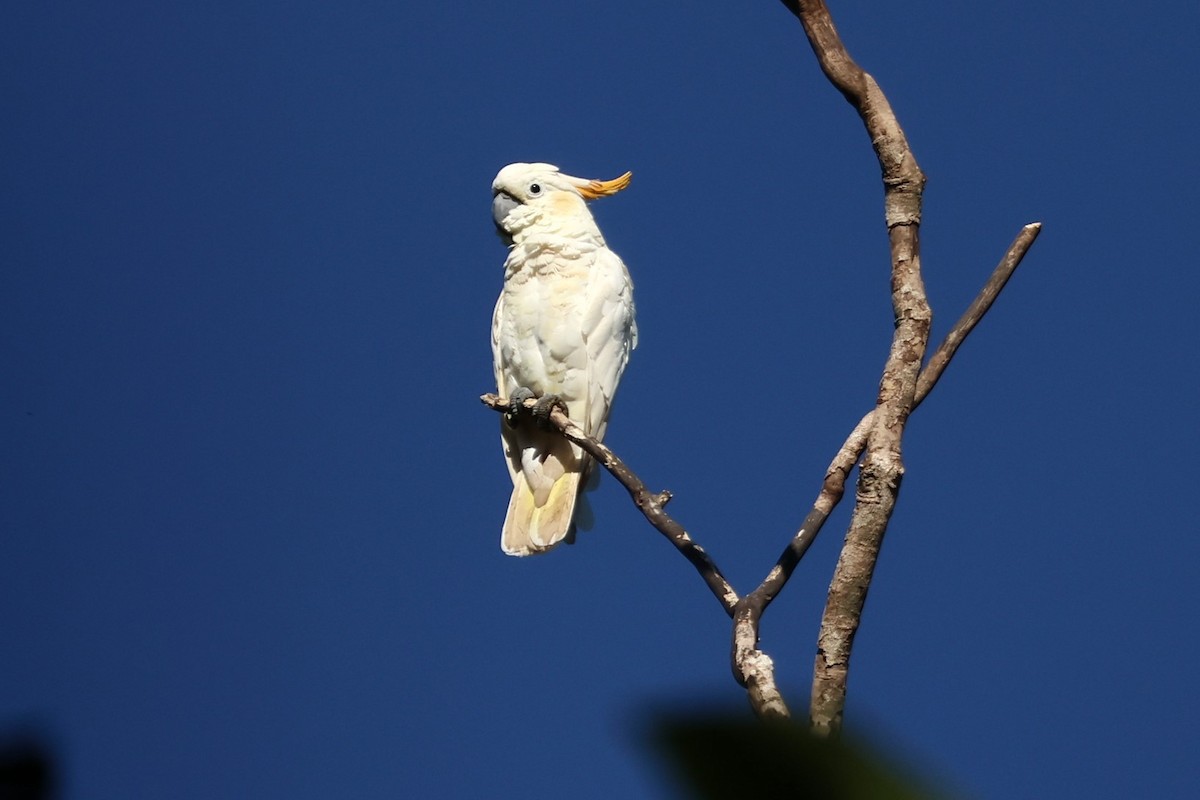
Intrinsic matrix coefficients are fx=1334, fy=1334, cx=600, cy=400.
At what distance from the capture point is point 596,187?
4.29 metres

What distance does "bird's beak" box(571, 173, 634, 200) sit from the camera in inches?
168

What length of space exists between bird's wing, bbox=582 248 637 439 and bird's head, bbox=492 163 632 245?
15 centimetres

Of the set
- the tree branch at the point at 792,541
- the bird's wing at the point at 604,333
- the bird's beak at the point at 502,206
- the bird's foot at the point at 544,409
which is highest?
the bird's beak at the point at 502,206

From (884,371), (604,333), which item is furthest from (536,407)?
(884,371)

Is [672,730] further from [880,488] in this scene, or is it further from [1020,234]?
[1020,234]

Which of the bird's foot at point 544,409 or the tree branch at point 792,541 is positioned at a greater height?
the bird's foot at point 544,409

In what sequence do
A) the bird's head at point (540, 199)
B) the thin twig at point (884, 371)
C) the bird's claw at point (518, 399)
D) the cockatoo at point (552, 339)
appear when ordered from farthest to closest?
the bird's head at point (540, 199) < the cockatoo at point (552, 339) < the bird's claw at point (518, 399) < the thin twig at point (884, 371)

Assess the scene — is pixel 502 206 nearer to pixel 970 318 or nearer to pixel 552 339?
pixel 552 339

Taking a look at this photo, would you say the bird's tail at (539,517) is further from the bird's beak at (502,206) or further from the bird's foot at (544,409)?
the bird's beak at (502,206)

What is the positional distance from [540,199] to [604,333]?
1.61 ft

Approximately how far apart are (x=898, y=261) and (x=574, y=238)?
1537 mm

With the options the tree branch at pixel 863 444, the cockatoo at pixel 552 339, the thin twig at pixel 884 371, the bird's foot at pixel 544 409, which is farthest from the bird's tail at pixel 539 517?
the thin twig at pixel 884 371

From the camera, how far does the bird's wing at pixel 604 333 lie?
4043mm

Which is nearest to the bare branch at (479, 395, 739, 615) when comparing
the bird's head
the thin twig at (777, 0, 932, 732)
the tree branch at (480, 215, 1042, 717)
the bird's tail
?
the tree branch at (480, 215, 1042, 717)
